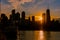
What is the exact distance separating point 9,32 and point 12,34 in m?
2.31

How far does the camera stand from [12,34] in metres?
93.5

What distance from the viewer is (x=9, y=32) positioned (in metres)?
91.8
